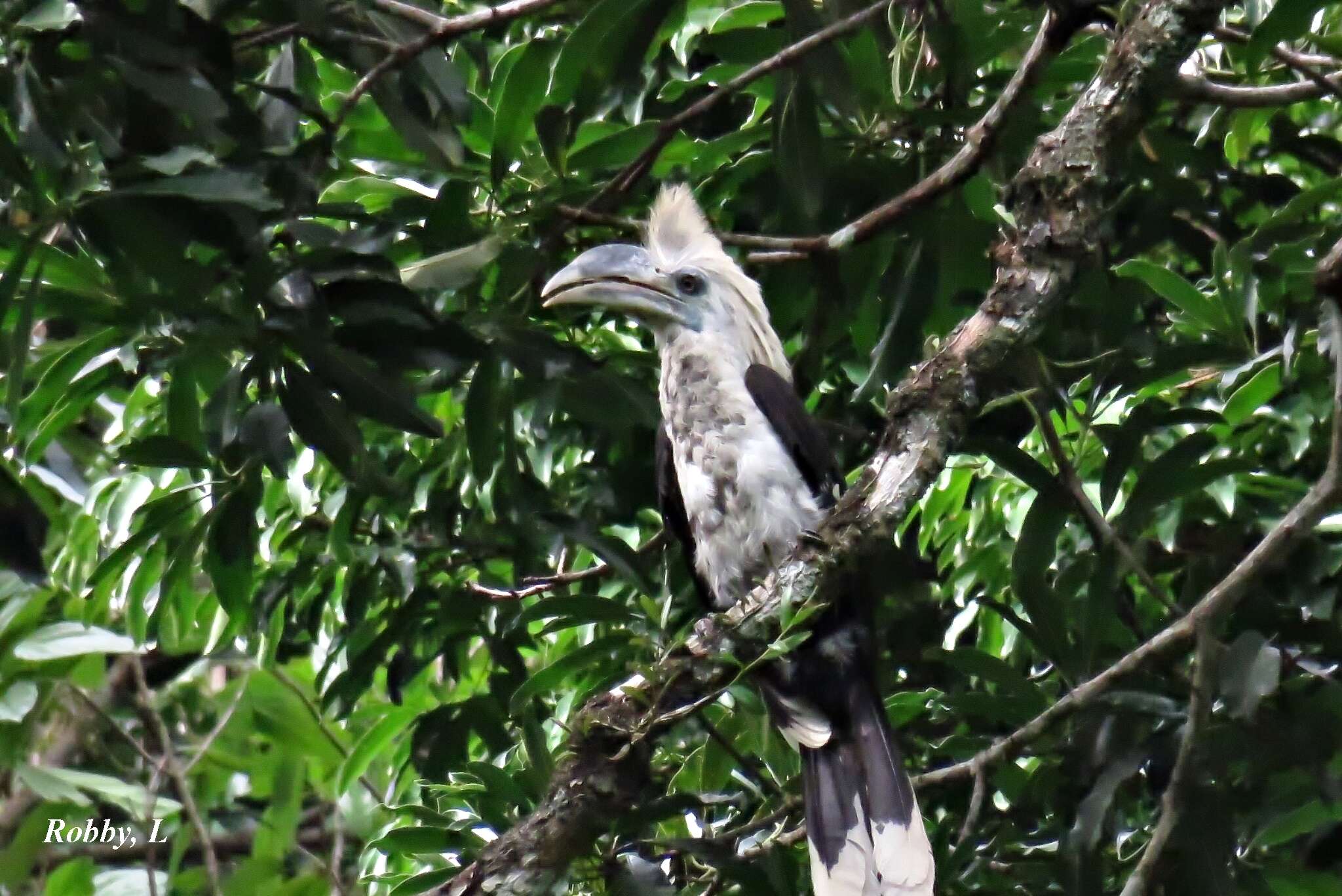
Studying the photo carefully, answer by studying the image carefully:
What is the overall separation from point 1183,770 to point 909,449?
75 cm

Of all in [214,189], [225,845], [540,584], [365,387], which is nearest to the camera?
[214,189]

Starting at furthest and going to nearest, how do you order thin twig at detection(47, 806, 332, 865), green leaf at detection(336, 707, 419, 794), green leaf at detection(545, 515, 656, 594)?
green leaf at detection(336, 707, 419, 794), thin twig at detection(47, 806, 332, 865), green leaf at detection(545, 515, 656, 594)

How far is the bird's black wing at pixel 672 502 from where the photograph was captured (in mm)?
3248

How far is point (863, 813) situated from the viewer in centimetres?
271

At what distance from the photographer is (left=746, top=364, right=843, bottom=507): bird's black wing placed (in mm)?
3084

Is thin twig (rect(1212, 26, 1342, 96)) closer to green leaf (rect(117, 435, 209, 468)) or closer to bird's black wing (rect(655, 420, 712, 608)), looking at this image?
bird's black wing (rect(655, 420, 712, 608))

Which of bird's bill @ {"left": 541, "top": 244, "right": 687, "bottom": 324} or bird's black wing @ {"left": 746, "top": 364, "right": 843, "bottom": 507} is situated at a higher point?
bird's bill @ {"left": 541, "top": 244, "right": 687, "bottom": 324}

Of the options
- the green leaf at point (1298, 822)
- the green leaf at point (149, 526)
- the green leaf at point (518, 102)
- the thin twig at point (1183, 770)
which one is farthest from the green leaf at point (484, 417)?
the green leaf at point (1298, 822)

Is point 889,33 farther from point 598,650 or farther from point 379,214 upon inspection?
point 598,650

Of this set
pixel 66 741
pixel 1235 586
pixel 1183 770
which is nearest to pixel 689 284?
pixel 1235 586

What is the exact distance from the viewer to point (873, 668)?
2.95 m

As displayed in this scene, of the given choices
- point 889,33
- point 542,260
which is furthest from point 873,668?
point 889,33

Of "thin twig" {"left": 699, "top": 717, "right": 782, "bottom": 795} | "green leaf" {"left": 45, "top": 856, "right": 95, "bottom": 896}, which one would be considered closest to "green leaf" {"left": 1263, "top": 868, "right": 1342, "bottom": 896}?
"thin twig" {"left": 699, "top": 717, "right": 782, "bottom": 795}

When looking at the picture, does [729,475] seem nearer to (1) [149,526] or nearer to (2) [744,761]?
(2) [744,761]
